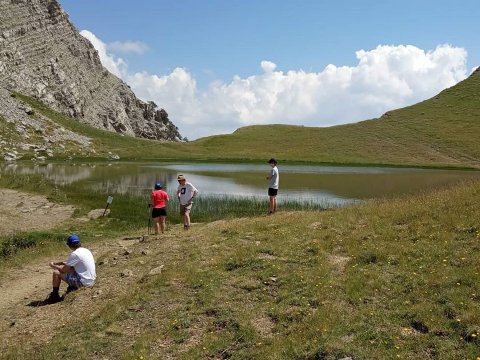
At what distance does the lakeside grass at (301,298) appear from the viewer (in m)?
10.7

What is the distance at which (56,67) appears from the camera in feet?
501

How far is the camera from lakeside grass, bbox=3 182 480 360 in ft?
35.1

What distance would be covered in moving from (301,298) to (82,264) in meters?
7.54

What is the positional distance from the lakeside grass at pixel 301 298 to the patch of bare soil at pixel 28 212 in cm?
1125

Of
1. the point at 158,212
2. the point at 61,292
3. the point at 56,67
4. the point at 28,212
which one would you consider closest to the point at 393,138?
the point at 56,67

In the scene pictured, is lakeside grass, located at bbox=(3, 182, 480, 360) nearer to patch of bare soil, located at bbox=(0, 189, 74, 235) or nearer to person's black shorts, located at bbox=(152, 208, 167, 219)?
person's black shorts, located at bbox=(152, 208, 167, 219)

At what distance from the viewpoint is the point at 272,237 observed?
744 inches

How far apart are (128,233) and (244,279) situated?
1373 cm

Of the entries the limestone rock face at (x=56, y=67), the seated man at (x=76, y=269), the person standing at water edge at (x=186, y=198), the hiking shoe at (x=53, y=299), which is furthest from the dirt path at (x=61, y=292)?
the limestone rock face at (x=56, y=67)

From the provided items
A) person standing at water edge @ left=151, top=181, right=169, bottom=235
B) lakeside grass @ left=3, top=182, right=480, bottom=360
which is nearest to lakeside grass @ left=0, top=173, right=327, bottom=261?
person standing at water edge @ left=151, top=181, right=169, bottom=235

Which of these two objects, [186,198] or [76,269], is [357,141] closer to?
[186,198]

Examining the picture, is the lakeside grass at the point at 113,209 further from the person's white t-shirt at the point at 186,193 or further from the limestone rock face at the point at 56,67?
the limestone rock face at the point at 56,67

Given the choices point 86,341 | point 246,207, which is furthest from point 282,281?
point 246,207

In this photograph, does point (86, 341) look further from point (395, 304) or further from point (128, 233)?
point (128, 233)
